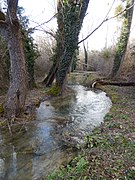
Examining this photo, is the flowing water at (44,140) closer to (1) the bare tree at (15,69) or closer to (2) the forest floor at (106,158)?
(2) the forest floor at (106,158)

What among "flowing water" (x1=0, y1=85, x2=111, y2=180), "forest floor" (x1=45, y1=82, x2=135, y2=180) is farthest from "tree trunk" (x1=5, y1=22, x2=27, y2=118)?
"forest floor" (x1=45, y1=82, x2=135, y2=180)

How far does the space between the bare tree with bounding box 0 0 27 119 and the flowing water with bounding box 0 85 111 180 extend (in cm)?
86

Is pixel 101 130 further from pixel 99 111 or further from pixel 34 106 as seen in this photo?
pixel 34 106

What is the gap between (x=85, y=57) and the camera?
37969 mm

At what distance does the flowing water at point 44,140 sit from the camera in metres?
5.12

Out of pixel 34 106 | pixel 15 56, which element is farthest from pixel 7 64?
pixel 15 56

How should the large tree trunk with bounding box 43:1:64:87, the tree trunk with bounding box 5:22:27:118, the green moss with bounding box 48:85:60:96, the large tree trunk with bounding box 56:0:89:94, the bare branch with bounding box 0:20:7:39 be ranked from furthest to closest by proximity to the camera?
the large tree trunk with bounding box 43:1:64:87 < the green moss with bounding box 48:85:60:96 < the large tree trunk with bounding box 56:0:89:94 < the tree trunk with bounding box 5:22:27:118 < the bare branch with bounding box 0:20:7:39

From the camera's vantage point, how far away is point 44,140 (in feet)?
22.5

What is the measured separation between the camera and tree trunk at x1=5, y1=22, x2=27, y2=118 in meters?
8.36

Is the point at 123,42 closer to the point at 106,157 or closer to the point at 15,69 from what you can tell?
the point at 15,69

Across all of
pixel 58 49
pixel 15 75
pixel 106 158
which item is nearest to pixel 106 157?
pixel 106 158

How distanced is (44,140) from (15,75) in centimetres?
289

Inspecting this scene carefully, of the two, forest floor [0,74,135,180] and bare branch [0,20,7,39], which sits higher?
bare branch [0,20,7,39]

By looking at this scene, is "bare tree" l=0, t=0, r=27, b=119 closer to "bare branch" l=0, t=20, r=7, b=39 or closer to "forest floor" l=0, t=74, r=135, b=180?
"bare branch" l=0, t=20, r=7, b=39
